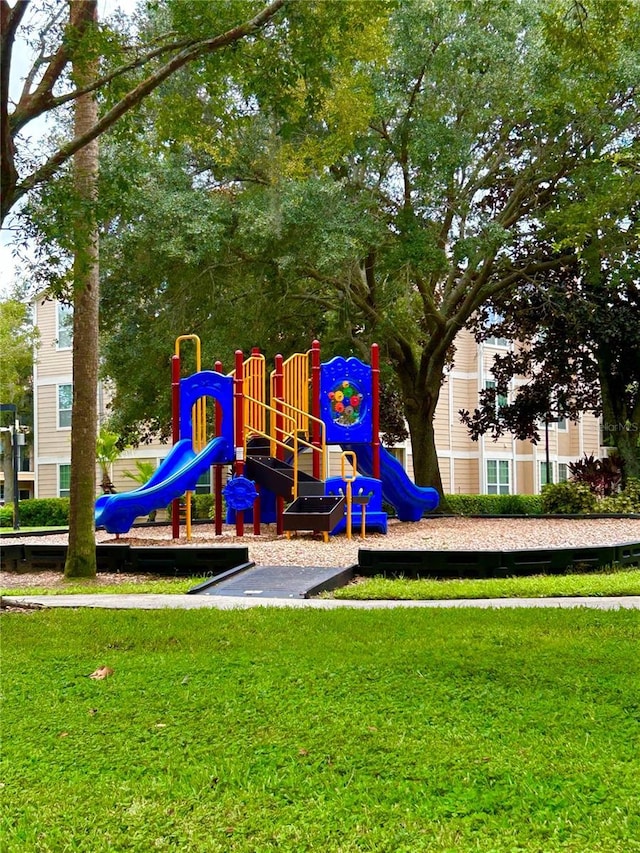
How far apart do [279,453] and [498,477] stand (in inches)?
768

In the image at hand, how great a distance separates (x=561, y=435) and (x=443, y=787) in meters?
33.5

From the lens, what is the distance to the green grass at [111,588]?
867 cm

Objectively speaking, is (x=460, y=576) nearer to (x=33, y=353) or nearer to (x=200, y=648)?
(x=200, y=648)

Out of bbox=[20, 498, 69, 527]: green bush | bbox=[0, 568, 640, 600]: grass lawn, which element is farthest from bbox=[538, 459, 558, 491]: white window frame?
bbox=[0, 568, 640, 600]: grass lawn

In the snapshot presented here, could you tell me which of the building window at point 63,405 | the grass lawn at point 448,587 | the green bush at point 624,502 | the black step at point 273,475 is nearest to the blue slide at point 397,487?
the black step at point 273,475

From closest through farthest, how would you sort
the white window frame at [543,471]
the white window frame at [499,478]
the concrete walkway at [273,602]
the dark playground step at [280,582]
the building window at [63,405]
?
the concrete walkway at [273,602] < the dark playground step at [280,582] < the building window at [63,405] < the white window frame at [499,478] < the white window frame at [543,471]

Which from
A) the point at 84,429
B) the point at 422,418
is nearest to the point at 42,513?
the point at 422,418

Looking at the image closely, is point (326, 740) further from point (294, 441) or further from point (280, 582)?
point (294, 441)

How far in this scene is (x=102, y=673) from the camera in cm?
482

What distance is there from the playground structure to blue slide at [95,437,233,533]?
0.05 feet

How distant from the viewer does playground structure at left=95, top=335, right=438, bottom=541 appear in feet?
43.4

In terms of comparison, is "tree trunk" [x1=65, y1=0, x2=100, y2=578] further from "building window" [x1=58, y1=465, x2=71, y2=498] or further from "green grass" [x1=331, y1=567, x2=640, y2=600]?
"building window" [x1=58, y1=465, x2=71, y2=498]

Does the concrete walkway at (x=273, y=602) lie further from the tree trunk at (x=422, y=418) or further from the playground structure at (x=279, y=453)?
the tree trunk at (x=422, y=418)

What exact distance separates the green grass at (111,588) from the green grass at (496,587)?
1.77 m
